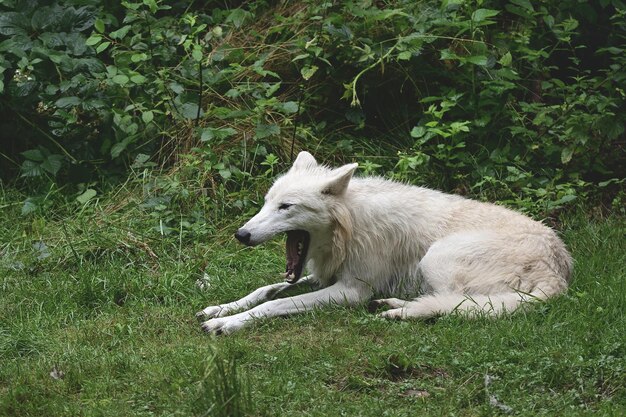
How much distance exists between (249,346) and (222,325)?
0.51 metres

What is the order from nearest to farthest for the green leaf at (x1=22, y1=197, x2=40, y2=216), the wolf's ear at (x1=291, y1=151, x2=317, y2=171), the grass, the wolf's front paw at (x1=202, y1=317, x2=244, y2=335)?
1. the grass
2. the wolf's front paw at (x1=202, y1=317, x2=244, y2=335)
3. the wolf's ear at (x1=291, y1=151, x2=317, y2=171)
4. the green leaf at (x1=22, y1=197, x2=40, y2=216)

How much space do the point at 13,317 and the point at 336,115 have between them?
3.88 meters

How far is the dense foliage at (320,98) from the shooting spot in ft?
27.6

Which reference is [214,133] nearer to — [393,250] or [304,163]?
[304,163]

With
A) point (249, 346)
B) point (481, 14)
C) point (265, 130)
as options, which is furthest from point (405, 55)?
point (249, 346)

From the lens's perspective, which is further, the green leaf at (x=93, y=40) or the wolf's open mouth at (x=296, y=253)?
the green leaf at (x=93, y=40)

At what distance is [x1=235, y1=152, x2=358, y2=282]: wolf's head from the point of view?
6.49 m

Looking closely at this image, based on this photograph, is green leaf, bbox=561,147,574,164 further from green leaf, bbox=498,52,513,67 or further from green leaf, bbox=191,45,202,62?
green leaf, bbox=191,45,202,62

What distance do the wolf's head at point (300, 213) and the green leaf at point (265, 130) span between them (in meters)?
1.67

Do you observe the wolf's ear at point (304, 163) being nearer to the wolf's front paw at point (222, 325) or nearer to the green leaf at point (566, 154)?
the wolf's front paw at point (222, 325)

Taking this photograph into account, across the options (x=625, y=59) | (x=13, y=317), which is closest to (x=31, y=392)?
(x=13, y=317)

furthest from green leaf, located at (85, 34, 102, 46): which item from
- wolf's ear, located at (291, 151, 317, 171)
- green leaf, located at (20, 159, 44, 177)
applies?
wolf's ear, located at (291, 151, 317, 171)

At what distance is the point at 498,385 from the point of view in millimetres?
4984

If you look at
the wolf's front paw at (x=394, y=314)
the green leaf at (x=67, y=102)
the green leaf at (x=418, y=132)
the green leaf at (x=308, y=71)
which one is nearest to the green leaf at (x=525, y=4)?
the green leaf at (x=418, y=132)
